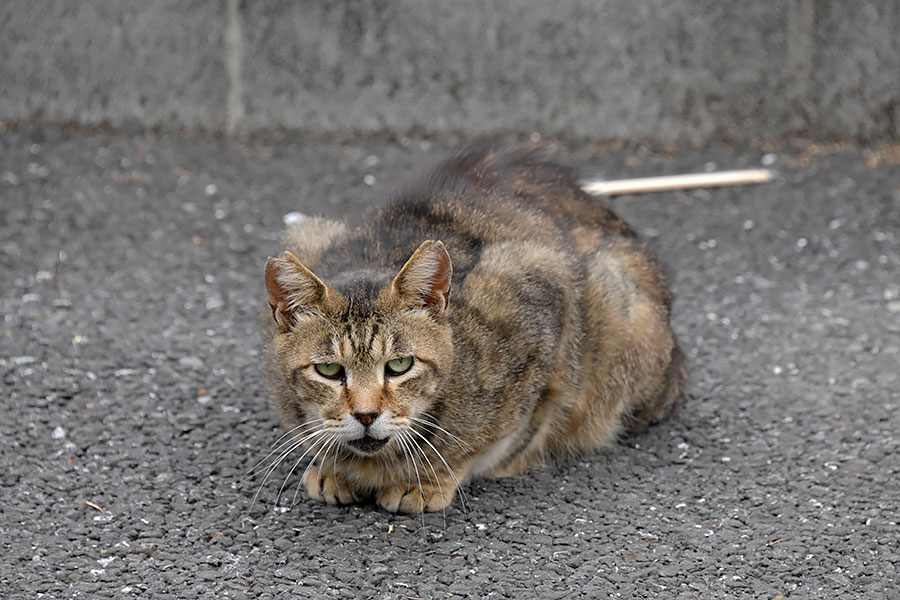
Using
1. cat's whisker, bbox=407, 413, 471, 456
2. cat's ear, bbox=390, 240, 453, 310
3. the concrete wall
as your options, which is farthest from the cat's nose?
the concrete wall

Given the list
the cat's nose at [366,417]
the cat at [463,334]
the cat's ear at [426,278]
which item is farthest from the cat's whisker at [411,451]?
the cat's ear at [426,278]

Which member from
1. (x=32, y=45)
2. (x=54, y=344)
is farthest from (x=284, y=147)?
(x=54, y=344)

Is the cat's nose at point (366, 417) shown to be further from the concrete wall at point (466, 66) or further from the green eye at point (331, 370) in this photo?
the concrete wall at point (466, 66)

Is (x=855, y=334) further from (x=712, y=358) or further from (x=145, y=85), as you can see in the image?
(x=145, y=85)

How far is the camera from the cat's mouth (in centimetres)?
345

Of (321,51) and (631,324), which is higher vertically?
(321,51)

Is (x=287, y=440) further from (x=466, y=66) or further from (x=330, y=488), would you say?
(x=466, y=66)

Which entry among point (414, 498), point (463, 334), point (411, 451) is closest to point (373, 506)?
point (414, 498)

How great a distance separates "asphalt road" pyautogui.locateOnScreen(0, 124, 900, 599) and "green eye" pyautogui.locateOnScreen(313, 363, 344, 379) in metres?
0.57

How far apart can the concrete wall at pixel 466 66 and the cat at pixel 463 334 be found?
2.53m

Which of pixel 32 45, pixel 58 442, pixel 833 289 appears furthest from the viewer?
pixel 32 45

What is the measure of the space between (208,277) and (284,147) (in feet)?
5.65

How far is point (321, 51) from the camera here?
694 cm

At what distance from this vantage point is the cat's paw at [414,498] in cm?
372
